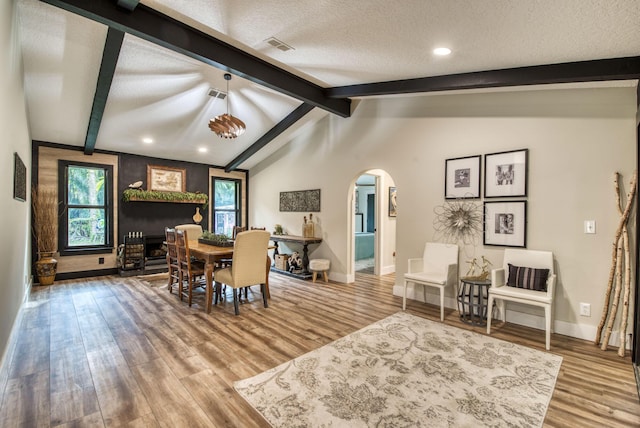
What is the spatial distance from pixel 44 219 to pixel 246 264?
3982 mm

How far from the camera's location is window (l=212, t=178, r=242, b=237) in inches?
301

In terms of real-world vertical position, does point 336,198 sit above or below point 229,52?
below

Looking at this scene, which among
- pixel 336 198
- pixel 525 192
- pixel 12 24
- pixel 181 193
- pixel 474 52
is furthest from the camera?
pixel 181 193

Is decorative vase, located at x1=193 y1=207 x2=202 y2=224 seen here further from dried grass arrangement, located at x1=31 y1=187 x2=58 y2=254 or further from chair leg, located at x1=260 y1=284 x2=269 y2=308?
chair leg, located at x1=260 y1=284 x2=269 y2=308

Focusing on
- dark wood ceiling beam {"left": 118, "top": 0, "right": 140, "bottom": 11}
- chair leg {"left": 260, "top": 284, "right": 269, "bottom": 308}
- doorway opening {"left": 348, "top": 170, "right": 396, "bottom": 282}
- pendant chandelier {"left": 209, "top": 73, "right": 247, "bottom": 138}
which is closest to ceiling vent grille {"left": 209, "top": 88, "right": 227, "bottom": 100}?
pendant chandelier {"left": 209, "top": 73, "right": 247, "bottom": 138}

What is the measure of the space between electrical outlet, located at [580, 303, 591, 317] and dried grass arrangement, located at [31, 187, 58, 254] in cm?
759

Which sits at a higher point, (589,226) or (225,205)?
(225,205)

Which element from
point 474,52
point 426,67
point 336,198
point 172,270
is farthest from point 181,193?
point 474,52

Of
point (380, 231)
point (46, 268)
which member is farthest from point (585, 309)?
point (46, 268)

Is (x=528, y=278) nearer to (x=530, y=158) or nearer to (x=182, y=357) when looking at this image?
(x=530, y=158)

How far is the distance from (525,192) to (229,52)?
372 cm

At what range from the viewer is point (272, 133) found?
6051 mm

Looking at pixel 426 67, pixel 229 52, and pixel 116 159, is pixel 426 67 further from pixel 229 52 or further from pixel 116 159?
pixel 116 159

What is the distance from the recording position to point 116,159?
603 cm
